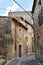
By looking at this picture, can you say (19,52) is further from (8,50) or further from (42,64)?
(42,64)

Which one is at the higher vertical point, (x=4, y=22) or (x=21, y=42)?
(x=4, y=22)

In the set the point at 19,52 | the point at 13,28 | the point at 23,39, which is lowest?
the point at 19,52

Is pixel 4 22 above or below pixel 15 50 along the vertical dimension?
above

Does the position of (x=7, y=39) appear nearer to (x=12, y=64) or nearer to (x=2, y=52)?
(x=2, y=52)

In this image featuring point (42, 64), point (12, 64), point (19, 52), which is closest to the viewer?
point (42, 64)

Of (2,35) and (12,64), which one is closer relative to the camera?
(12,64)

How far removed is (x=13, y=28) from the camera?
84.6 feet

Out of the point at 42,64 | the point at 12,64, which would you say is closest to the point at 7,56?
the point at 12,64

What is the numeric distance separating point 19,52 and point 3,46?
4279 mm

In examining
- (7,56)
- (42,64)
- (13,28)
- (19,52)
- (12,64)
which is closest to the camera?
(42,64)

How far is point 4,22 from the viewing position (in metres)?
→ 25.0

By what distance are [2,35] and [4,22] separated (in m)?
1.81

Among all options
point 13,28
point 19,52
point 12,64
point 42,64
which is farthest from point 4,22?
point 42,64

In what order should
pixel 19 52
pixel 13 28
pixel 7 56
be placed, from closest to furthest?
pixel 7 56, pixel 13 28, pixel 19 52
